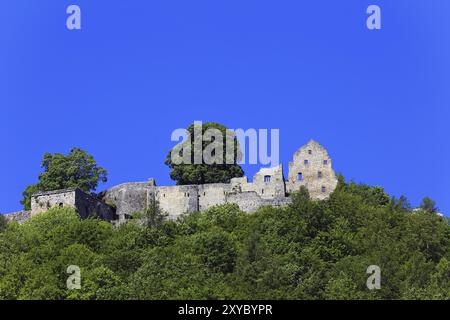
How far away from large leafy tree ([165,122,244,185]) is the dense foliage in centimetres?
845

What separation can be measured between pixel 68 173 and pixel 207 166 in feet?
28.3

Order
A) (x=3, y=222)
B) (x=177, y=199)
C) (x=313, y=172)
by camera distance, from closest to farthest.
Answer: (x=3, y=222) < (x=177, y=199) < (x=313, y=172)

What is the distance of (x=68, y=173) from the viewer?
90.1 m

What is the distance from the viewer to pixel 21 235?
77.6m

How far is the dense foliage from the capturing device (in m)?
66.8

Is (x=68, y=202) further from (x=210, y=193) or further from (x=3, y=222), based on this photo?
(x=210, y=193)

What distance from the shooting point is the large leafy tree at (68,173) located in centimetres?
9000

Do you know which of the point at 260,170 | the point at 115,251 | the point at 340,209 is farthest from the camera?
the point at 260,170

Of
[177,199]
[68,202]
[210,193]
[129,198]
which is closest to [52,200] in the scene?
[68,202]
